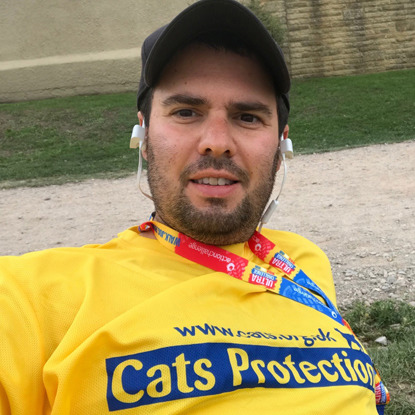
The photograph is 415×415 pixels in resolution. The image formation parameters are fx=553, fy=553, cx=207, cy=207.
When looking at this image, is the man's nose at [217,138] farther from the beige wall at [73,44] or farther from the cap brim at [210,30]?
the beige wall at [73,44]

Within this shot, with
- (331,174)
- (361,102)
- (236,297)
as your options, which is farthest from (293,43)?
(236,297)

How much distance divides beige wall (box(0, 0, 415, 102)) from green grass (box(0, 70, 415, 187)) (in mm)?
772

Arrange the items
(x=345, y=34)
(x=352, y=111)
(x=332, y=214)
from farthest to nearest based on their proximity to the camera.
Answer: (x=345, y=34)
(x=352, y=111)
(x=332, y=214)

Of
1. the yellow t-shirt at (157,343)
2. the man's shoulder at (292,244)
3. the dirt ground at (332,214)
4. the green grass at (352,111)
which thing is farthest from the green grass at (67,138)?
the yellow t-shirt at (157,343)

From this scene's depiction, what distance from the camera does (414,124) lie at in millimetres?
10547

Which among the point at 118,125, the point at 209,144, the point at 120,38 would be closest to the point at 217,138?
the point at 209,144

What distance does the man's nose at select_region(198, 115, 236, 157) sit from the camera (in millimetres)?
1686

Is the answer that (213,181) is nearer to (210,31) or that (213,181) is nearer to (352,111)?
(210,31)

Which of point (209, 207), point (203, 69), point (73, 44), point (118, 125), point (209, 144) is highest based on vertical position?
point (203, 69)

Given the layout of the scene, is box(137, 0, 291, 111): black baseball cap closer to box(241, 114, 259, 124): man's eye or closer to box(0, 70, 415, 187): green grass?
box(241, 114, 259, 124): man's eye

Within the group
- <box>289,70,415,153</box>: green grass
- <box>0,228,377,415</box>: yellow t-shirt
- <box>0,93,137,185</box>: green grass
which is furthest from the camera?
<box>289,70,415,153</box>: green grass

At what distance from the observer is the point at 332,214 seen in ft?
19.5

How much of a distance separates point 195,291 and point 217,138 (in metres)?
0.47

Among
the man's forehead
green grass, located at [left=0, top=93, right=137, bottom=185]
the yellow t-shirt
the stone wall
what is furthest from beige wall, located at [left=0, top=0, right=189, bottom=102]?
the yellow t-shirt
